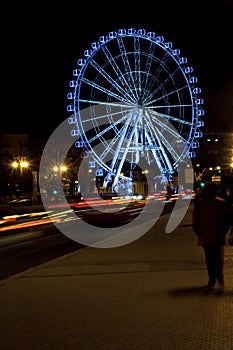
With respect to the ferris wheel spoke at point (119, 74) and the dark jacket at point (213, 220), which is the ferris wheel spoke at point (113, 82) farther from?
the dark jacket at point (213, 220)

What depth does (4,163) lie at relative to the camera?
7581 cm

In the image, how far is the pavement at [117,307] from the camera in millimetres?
5727

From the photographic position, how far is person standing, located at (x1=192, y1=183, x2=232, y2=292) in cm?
802

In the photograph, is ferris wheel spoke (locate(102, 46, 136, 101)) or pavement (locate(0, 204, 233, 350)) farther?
ferris wheel spoke (locate(102, 46, 136, 101))

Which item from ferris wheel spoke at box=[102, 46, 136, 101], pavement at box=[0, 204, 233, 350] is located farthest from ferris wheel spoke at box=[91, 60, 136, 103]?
pavement at box=[0, 204, 233, 350]

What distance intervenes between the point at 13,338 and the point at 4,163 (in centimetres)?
7133

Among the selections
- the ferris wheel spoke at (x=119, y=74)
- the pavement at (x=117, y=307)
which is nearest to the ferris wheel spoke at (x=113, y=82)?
the ferris wheel spoke at (x=119, y=74)

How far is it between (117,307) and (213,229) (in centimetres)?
185

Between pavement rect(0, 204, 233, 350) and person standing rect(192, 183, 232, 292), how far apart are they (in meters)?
0.29

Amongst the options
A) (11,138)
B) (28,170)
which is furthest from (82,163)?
(11,138)

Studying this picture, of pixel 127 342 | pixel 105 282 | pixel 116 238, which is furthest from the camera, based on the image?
pixel 116 238

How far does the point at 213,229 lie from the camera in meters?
8.02

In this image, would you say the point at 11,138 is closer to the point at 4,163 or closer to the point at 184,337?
the point at 4,163

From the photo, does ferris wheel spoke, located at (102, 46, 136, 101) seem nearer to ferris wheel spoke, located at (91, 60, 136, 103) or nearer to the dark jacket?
ferris wheel spoke, located at (91, 60, 136, 103)
